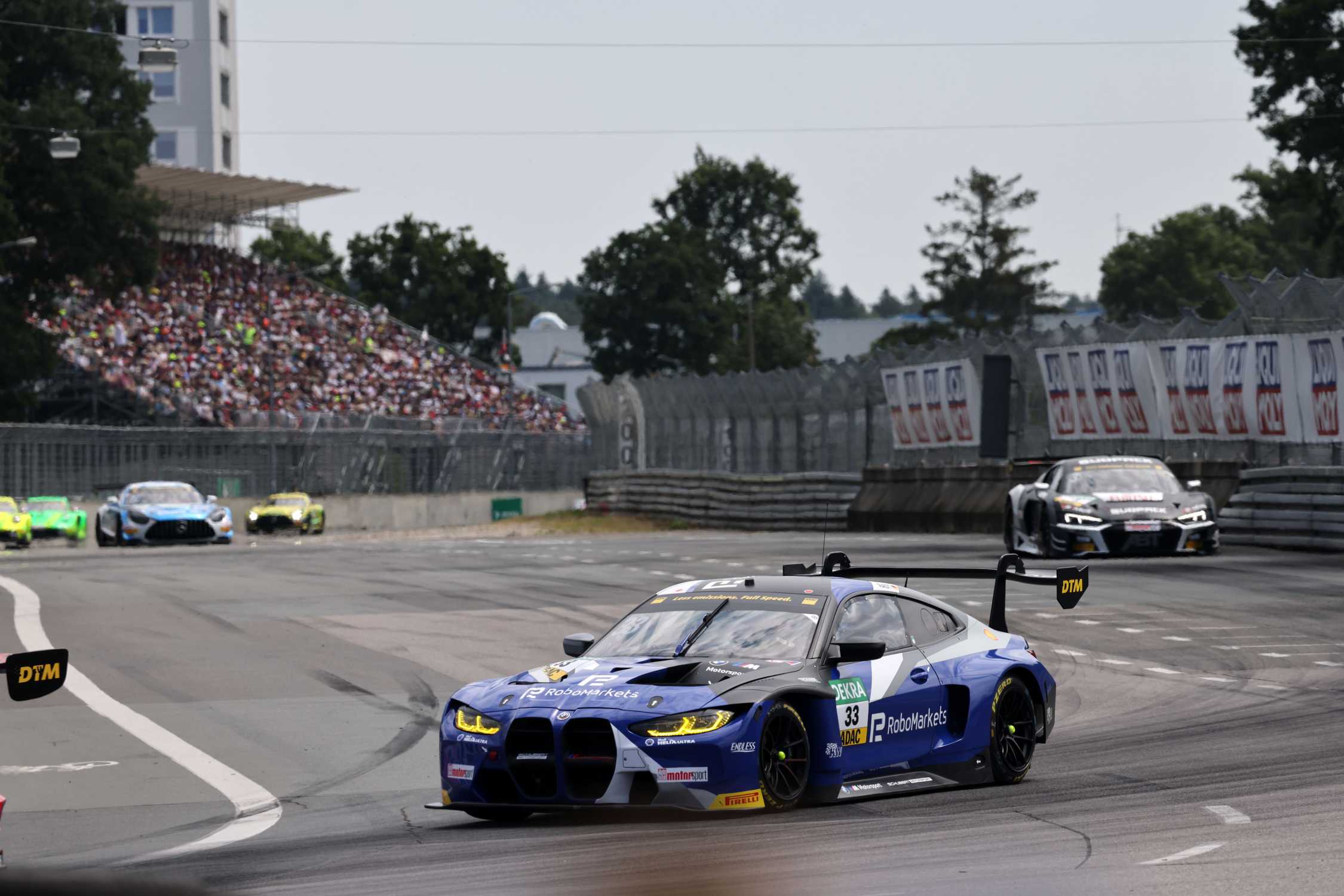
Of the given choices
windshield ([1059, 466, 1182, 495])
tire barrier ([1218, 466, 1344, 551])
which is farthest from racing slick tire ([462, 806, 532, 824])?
tire barrier ([1218, 466, 1344, 551])

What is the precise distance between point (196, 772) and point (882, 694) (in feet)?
12.3

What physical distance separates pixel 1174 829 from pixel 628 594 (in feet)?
44.0

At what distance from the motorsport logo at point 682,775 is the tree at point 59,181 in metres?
49.1

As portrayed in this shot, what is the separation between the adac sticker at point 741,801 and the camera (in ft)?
26.3

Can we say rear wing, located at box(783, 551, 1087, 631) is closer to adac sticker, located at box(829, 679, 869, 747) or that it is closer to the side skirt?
the side skirt

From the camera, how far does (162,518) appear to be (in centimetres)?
3634

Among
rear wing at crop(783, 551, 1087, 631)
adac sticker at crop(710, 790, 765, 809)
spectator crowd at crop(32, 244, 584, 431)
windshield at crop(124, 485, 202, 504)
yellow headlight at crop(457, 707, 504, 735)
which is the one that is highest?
spectator crowd at crop(32, 244, 584, 431)

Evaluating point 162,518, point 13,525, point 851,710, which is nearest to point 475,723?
point 851,710

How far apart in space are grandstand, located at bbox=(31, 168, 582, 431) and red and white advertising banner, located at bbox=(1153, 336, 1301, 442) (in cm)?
3198

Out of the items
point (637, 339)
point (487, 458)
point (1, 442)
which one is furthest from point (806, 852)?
A: point (637, 339)

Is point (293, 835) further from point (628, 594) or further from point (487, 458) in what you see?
point (487, 458)

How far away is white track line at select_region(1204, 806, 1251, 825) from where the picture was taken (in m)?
7.97

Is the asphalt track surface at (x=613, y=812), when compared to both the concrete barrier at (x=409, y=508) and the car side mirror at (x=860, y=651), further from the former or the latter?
the concrete barrier at (x=409, y=508)

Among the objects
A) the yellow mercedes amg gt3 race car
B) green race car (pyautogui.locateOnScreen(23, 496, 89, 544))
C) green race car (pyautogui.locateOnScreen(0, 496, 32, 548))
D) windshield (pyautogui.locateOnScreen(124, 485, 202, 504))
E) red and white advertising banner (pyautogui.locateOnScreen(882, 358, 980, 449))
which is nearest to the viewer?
red and white advertising banner (pyautogui.locateOnScreen(882, 358, 980, 449))
